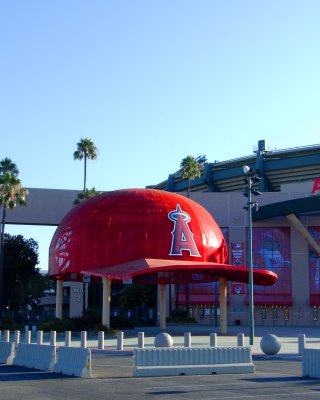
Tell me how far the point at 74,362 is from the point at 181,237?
25.2 m

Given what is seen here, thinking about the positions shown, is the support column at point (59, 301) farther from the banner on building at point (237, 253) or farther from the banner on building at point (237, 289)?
the banner on building at point (237, 253)

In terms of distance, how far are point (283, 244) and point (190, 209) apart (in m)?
25.0

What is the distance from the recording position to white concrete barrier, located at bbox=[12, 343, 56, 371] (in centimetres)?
2125

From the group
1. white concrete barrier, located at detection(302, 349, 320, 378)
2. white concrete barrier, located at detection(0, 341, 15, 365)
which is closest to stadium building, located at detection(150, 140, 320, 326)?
white concrete barrier, located at detection(0, 341, 15, 365)

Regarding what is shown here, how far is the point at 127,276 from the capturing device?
128 feet

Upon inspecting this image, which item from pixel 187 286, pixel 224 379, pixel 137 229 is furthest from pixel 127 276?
pixel 187 286

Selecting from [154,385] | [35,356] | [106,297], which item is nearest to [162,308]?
[106,297]

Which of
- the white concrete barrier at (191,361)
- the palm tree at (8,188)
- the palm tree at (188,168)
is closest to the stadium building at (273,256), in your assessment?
the palm tree at (188,168)

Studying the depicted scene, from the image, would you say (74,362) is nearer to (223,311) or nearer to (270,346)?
(270,346)

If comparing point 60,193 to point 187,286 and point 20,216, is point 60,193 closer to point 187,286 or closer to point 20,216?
point 20,216

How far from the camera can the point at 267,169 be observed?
273 feet

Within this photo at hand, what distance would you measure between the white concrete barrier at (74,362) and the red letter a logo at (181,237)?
23.7 meters

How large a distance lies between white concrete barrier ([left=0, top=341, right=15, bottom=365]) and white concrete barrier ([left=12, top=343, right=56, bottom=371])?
0.50 m

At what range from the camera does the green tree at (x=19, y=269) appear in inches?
2928
